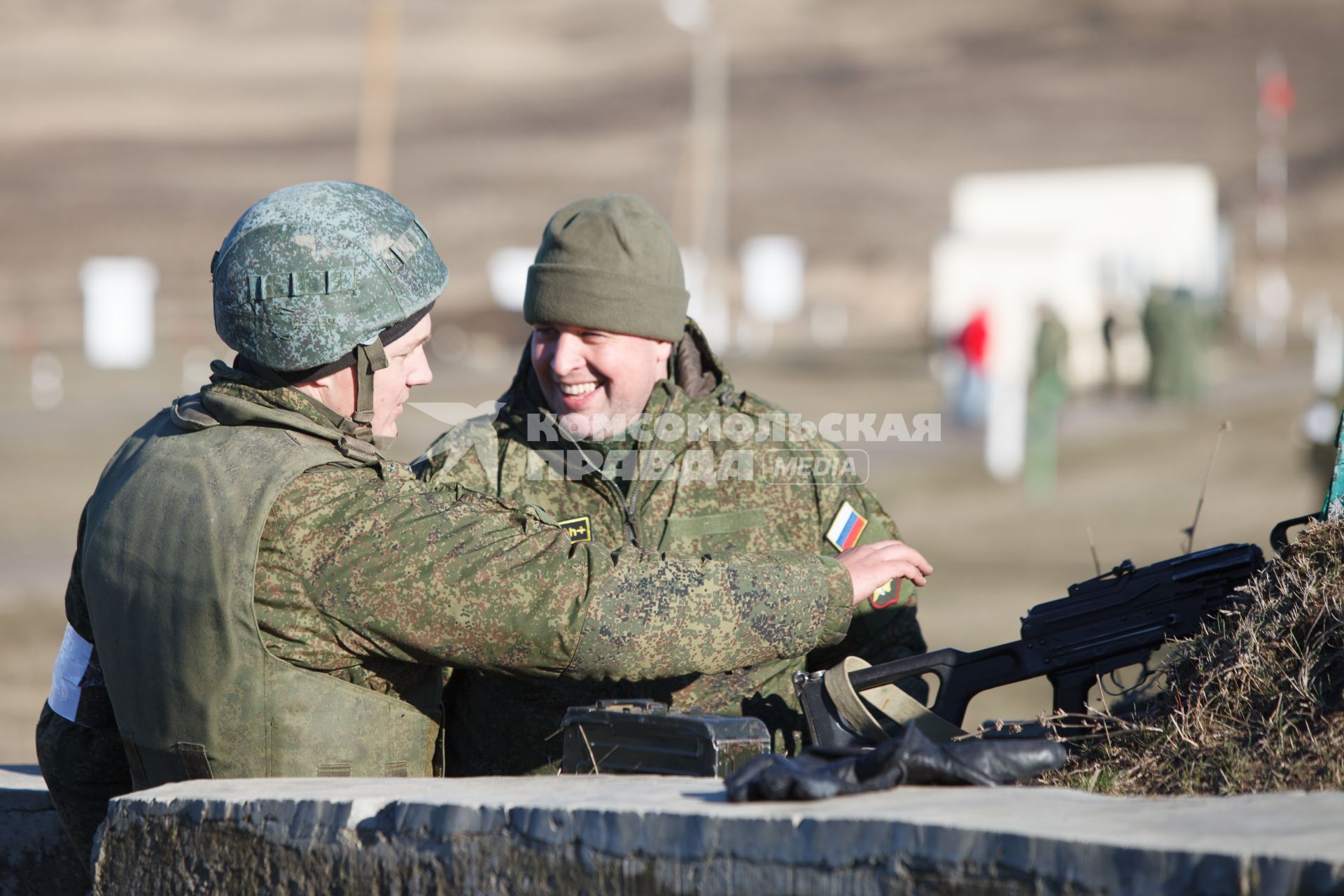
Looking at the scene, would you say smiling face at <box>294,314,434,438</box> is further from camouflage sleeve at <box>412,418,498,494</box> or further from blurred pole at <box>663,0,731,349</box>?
blurred pole at <box>663,0,731,349</box>

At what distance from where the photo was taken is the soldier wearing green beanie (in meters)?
4.14

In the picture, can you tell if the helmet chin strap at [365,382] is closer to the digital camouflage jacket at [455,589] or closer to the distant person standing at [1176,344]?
the digital camouflage jacket at [455,589]

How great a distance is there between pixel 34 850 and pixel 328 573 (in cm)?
177

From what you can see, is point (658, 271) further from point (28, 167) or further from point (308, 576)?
point (28, 167)

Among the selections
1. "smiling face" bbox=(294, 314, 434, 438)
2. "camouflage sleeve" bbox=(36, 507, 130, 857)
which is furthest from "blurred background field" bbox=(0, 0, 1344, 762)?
"smiling face" bbox=(294, 314, 434, 438)

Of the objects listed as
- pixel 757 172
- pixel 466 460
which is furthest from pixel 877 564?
pixel 757 172

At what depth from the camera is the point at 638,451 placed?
418 centimetres

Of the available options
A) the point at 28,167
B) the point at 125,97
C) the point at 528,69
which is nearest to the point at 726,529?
the point at 28,167

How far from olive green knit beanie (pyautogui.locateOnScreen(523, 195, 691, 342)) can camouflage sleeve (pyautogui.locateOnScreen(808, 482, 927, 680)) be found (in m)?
0.65

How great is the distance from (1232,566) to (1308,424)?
7.67 meters

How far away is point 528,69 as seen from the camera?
81.6 metres

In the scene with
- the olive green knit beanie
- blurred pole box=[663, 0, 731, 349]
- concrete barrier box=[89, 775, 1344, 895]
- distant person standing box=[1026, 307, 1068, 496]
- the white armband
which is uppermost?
blurred pole box=[663, 0, 731, 349]

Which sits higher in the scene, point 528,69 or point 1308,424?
point 528,69

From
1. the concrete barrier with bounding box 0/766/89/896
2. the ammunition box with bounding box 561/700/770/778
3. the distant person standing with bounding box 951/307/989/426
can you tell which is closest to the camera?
the ammunition box with bounding box 561/700/770/778
